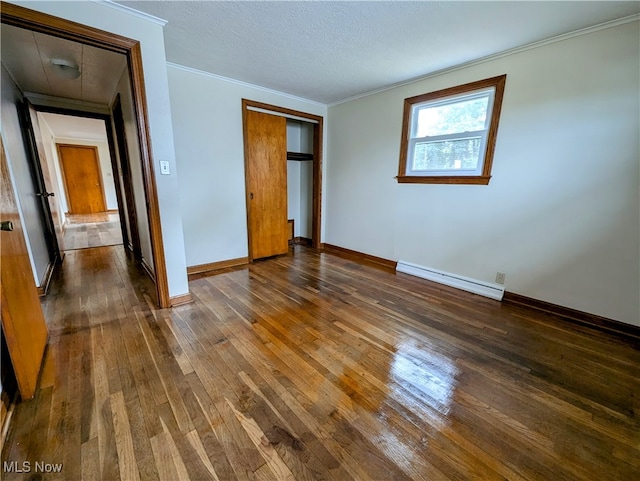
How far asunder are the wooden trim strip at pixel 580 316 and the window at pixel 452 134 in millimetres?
1257

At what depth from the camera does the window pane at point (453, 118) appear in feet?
8.98

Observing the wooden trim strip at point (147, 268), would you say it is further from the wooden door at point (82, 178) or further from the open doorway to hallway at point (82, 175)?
the wooden door at point (82, 178)

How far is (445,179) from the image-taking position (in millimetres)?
3006

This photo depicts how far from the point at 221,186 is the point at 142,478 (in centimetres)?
294

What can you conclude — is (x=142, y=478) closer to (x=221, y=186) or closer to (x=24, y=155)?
(x=221, y=186)

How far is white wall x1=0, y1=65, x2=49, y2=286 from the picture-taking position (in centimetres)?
242

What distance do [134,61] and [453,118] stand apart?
10.2 feet

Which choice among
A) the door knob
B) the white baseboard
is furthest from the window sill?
the door knob

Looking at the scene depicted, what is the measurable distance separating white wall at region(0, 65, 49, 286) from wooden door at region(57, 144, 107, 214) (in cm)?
559

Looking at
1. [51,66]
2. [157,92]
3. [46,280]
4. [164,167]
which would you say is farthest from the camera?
[46,280]

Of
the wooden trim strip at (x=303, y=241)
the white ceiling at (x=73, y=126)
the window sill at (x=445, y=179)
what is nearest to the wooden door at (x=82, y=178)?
the white ceiling at (x=73, y=126)

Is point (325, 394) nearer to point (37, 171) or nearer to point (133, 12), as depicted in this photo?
point (133, 12)

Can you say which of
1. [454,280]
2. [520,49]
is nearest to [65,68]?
[520,49]

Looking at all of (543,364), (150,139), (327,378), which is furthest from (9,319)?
(543,364)
